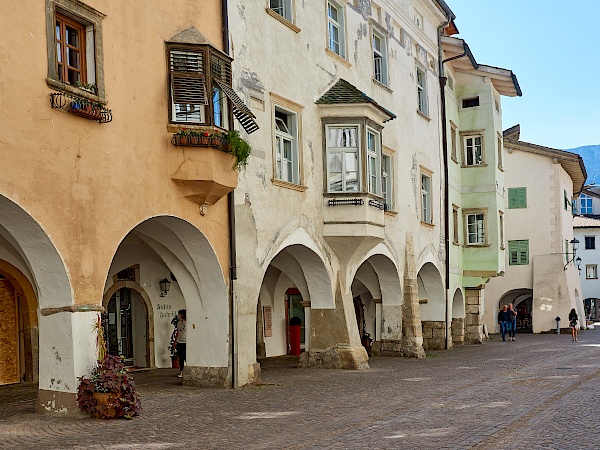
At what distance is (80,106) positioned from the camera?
12.1m

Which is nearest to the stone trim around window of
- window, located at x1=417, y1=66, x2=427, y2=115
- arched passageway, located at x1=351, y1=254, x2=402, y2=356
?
arched passageway, located at x1=351, y1=254, x2=402, y2=356

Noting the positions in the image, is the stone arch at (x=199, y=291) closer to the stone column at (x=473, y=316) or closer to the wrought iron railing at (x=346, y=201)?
the wrought iron railing at (x=346, y=201)

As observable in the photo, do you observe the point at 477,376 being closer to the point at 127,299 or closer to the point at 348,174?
the point at 348,174

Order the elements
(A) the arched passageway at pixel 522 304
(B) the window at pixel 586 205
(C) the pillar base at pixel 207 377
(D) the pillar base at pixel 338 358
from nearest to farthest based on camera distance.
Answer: (C) the pillar base at pixel 207 377, (D) the pillar base at pixel 338 358, (A) the arched passageway at pixel 522 304, (B) the window at pixel 586 205

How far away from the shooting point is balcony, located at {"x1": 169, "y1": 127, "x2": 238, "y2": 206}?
1436cm

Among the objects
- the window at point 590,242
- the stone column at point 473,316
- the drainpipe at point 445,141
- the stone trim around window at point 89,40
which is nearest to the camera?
the stone trim around window at point 89,40

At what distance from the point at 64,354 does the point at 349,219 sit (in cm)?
918

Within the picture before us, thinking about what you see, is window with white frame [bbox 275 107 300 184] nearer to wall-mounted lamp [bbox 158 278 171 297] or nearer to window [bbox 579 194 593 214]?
wall-mounted lamp [bbox 158 278 171 297]

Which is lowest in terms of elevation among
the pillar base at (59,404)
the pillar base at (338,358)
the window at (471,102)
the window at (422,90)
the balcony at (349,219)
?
the pillar base at (338,358)

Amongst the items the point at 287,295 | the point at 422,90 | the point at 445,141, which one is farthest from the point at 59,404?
the point at 445,141

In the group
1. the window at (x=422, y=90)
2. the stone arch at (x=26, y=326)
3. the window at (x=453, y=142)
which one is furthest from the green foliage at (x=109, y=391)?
the window at (x=453, y=142)

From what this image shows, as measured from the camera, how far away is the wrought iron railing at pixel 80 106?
38.5 ft

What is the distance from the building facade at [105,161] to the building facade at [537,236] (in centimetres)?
3125

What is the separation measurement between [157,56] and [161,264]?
28.9 ft
